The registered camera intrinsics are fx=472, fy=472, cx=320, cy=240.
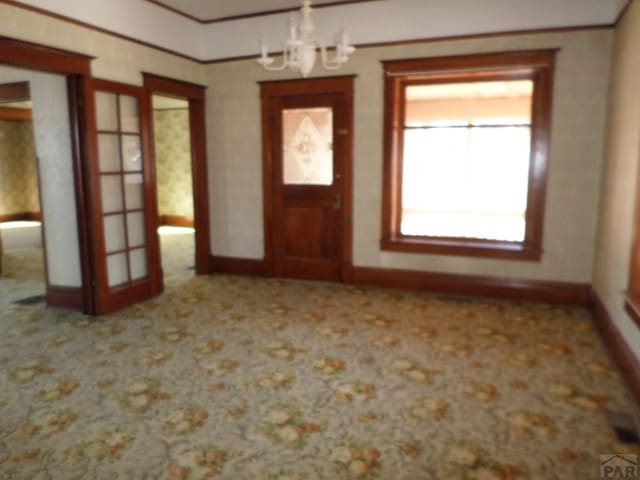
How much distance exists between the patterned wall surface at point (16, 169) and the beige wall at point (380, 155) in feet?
23.4

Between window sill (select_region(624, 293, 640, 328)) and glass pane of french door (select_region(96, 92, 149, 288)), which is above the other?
glass pane of french door (select_region(96, 92, 149, 288))

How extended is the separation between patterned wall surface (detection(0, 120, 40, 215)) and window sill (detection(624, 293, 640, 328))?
11452mm

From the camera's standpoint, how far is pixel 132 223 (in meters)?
4.91

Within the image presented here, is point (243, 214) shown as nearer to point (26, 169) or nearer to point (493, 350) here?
point (493, 350)

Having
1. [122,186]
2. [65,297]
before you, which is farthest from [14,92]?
[65,297]

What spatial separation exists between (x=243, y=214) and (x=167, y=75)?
1828 millimetres

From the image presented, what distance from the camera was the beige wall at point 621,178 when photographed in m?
3.24

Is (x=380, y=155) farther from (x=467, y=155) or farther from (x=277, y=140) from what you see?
(x=467, y=155)

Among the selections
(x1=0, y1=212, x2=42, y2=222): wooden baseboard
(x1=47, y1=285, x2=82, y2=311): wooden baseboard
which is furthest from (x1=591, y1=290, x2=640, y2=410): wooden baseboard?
(x1=0, y1=212, x2=42, y2=222): wooden baseboard

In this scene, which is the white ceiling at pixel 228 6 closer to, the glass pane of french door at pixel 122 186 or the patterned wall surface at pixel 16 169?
the glass pane of french door at pixel 122 186

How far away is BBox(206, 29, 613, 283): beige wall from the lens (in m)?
4.46

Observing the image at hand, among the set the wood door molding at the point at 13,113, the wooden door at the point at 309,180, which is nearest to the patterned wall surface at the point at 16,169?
the wood door molding at the point at 13,113

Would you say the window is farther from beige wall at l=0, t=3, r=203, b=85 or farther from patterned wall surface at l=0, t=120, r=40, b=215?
patterned wall surface at l=0, t=120, r=40, b=215

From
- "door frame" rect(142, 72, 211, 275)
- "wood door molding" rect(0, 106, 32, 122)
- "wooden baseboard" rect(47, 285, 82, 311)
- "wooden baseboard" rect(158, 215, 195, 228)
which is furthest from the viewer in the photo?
"wooden baseboard" rect(158, 215, 195, 228)
